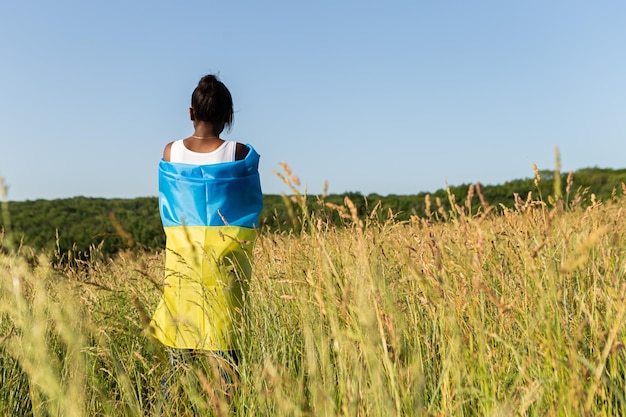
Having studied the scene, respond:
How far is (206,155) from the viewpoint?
291 cm

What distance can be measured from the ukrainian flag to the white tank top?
7 centimetres

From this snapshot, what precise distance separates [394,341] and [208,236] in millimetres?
1735

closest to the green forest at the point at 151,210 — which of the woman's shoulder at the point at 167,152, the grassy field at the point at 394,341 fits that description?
the woman's shoulder at the point at 167,152

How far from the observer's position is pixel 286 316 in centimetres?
280

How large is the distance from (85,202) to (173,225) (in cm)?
1670

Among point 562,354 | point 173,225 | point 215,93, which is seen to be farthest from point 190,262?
point 562,354

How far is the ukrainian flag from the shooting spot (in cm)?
267

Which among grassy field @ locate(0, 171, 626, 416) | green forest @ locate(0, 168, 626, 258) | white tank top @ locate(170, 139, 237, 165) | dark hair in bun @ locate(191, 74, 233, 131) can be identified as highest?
dark hair in bun @ locate(191, 74, 233, 131)

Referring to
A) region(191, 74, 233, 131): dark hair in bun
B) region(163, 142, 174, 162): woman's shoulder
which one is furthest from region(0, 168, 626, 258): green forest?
region(163, 142, 174, 162): woman's shoulder


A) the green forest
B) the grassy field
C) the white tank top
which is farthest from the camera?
the green forest

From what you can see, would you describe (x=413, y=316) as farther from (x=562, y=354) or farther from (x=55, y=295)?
(x=55, y=295)

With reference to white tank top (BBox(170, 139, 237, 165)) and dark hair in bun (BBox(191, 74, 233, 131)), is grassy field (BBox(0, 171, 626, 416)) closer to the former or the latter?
white tank top (BBox(170, 139, 237, 165))

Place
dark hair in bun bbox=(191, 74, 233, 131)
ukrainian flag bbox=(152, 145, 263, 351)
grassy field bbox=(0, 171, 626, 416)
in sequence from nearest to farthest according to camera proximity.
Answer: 1. grassy field bbox=(0, 171, 626, 416)
2. ukrainian flag bbox=(152, 145, 263, 351)
3. dark hair in bun bbox=(191, 74, 233, 131)

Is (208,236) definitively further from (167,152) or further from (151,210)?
(151,210)
